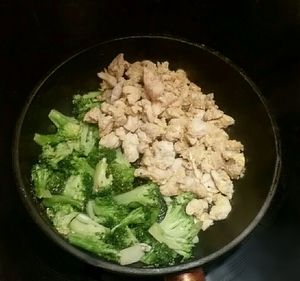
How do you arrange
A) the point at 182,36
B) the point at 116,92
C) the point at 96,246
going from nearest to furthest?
1. the point at 96,246
2. the point at 116,92
3. the point at 182,36

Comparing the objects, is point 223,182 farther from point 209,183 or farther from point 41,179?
point 41,179

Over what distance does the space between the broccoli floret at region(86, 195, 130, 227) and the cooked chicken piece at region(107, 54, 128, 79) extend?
41cm

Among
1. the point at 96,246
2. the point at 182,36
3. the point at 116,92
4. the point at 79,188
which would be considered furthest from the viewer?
the point at 182,36

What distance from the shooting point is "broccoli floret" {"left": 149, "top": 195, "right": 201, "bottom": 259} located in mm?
1483

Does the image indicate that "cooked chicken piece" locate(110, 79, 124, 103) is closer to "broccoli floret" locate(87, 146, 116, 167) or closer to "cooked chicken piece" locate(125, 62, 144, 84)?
"cooked chicken piece" locate(125, 62, 144, 84)

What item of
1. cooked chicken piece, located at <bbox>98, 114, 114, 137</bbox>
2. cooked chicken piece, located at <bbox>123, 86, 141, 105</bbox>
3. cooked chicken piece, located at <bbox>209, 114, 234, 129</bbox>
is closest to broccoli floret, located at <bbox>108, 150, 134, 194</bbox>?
cooked chicken piece, located at <bbox>98, 114, 114, 137</bbox>

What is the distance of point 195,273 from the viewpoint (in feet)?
4.52

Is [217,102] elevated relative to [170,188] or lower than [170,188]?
elevated

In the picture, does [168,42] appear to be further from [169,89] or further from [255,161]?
[255,161]

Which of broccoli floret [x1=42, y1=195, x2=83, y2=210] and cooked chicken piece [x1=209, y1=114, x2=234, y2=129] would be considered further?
cooked chicken piece [x1=209, y1=114, x2=234, y2=129]

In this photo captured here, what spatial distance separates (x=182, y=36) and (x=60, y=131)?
56cm

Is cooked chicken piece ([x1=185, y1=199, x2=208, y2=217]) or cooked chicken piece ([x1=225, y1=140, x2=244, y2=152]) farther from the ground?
cooked chicken piece ([x1=225, y1=140, x2=244, y2=152])

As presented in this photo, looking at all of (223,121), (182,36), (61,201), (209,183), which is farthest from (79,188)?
(182,36)

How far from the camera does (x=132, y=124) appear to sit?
1.62 m
